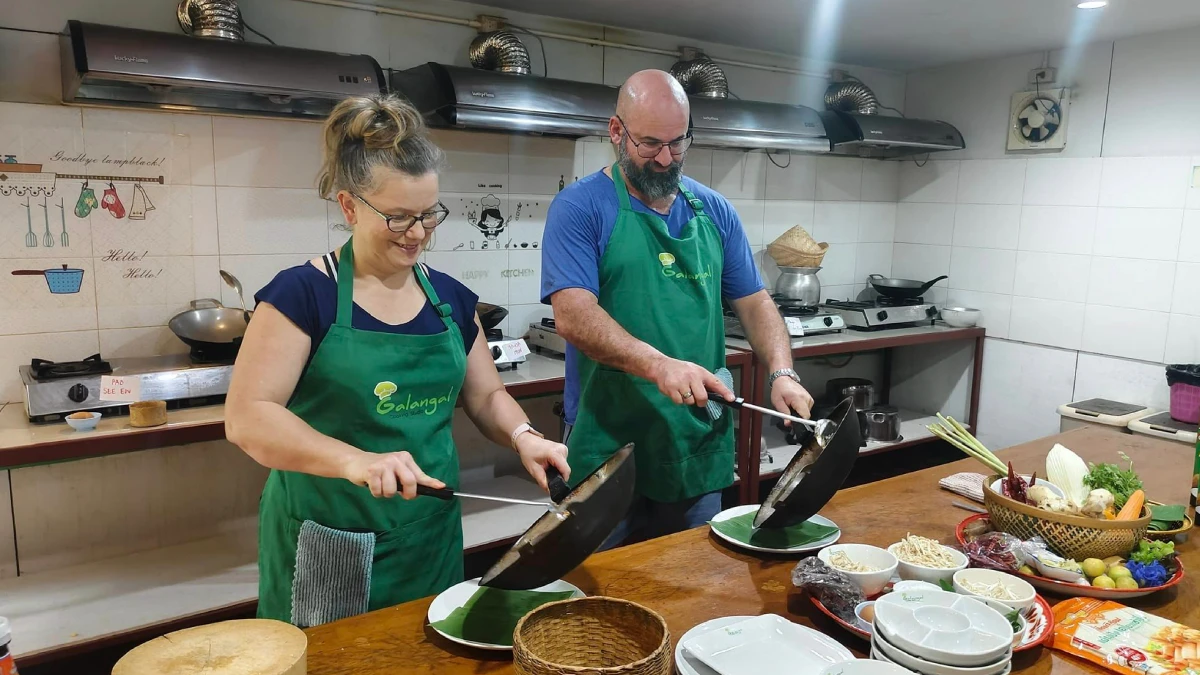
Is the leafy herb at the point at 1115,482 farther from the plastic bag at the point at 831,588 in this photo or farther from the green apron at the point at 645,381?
the green apron at the point at 645,381

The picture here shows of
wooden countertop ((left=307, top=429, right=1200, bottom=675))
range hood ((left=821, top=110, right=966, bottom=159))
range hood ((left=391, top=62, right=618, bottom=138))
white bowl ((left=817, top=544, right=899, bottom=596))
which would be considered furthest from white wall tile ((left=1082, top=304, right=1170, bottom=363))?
white bowl ((left=817, top=544, right=899, bottom=596))

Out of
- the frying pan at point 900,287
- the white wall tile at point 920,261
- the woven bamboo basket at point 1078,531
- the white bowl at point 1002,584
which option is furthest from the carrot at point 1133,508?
the white wall tile at point 920,261

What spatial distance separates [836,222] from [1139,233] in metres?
1.48

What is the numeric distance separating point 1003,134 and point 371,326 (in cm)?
396

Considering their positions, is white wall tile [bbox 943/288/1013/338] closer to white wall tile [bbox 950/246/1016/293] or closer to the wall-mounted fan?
white wall tile [bbox 950/246/1016/293]

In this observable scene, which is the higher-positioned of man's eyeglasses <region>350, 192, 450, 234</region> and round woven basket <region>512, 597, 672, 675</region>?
man's eyeglasses <region>350, 192, 450, 234</region>

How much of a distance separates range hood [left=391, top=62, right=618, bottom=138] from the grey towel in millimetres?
1733

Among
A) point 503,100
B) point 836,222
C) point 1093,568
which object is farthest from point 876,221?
point 1093,568

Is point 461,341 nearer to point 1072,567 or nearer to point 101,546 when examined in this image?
point 1072,567

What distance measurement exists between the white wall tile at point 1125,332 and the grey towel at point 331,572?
3787 mm

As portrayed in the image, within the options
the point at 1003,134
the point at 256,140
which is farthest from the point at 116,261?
the point at 1003,134

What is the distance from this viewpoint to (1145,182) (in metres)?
3.78

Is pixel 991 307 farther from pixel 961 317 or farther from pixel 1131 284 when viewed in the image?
pixel 1131 284

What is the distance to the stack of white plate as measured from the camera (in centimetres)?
104
